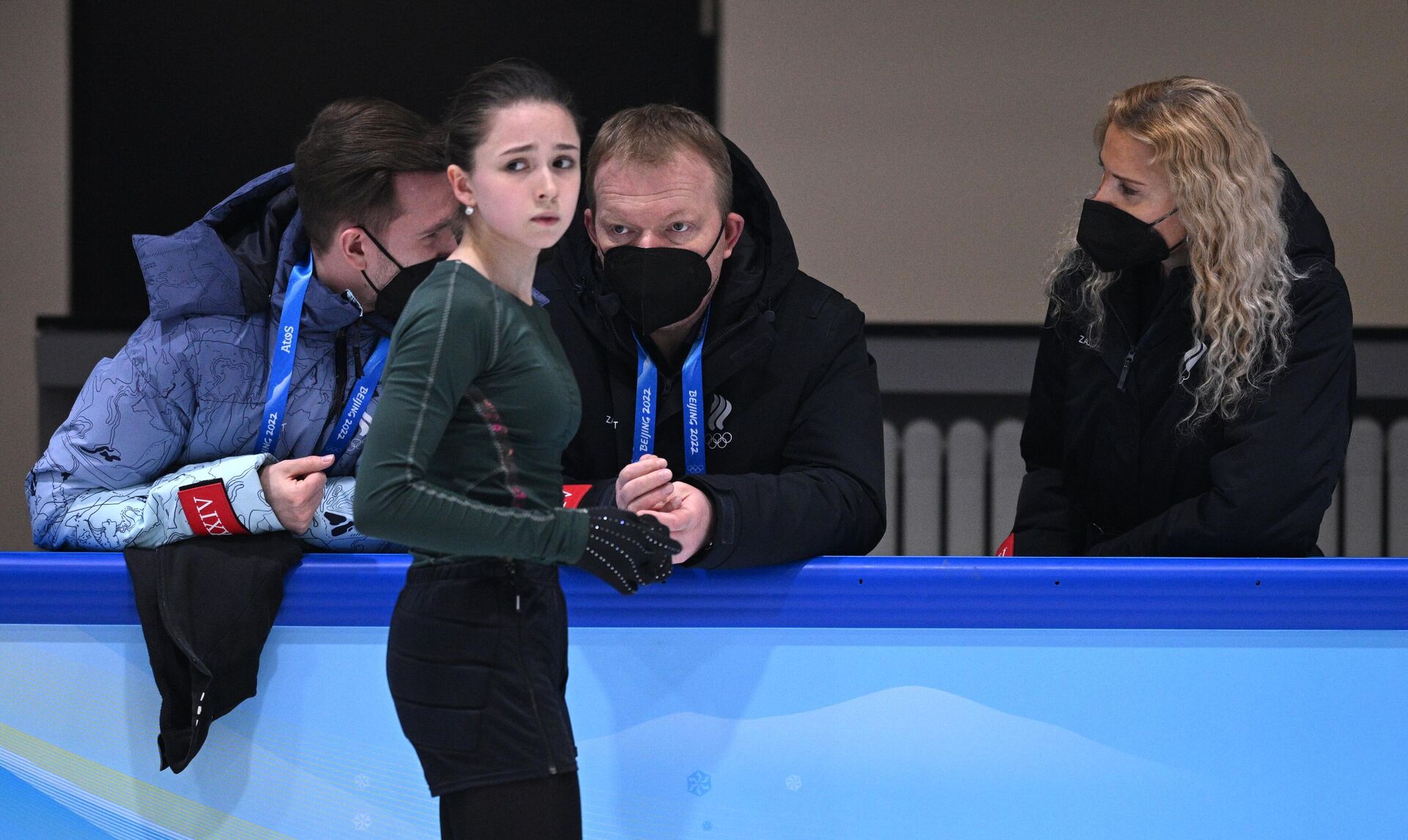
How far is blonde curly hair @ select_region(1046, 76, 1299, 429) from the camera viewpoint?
1.78 meters

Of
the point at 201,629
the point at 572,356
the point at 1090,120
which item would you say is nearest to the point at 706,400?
the point at 572,356

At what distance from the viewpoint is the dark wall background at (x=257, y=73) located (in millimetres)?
4359

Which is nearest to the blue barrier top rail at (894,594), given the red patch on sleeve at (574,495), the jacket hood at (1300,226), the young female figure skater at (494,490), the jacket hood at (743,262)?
the red patch on sleeve at (574,495)

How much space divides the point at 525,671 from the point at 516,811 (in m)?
0.12

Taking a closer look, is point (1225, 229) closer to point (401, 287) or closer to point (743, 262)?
point (743, 262)

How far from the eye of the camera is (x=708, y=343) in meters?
1.77

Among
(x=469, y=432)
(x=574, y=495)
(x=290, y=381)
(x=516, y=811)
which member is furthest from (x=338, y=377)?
(x=516, y=811)

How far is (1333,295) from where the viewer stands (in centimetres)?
181

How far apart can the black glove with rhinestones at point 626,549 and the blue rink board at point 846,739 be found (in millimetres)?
261

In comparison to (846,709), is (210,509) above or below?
above

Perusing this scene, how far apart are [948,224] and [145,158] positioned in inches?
105

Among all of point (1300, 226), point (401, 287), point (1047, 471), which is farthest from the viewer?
point (1047, 471)

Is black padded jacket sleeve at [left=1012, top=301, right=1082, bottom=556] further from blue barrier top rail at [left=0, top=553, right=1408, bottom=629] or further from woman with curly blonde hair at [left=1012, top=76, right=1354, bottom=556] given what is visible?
blue barrier top rail at [left=0, top=553, right=1408, bottom=629]

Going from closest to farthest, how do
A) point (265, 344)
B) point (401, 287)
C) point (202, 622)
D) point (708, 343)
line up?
point (202, 622) < point (401, 287) < point (265, 344) < point (708, 343)
